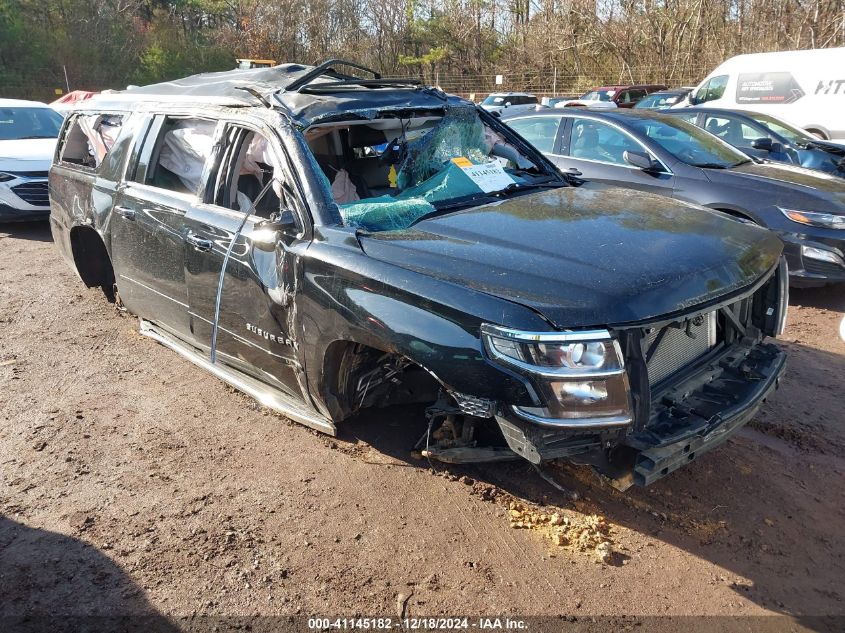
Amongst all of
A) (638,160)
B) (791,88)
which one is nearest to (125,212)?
(638,160)

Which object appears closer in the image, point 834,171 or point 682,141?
point 682,141

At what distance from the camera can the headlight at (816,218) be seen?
549 centimetres

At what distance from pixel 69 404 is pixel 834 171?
8213 millimetres

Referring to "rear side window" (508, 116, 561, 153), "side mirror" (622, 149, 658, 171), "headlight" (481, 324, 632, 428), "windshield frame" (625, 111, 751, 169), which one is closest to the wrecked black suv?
"headlight" (481, 324, 632, 428)

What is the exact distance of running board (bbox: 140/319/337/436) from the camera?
3416 mm

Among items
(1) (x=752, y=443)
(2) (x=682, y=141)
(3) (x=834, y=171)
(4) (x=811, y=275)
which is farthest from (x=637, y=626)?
(3) (x=834, y=171)

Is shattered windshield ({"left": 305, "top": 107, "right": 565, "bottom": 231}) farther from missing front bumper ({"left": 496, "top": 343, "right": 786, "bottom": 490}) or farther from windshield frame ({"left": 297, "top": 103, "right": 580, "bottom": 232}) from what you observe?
missing front bumper ({"left": 496, "top": 343, "right": 786, "bottom": 490})

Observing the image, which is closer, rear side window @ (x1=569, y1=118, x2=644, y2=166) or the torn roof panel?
the torn roof panel

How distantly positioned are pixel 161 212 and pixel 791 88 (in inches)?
482

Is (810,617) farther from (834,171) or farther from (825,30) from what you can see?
(825,30)

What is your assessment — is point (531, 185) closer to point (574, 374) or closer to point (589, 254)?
point (589, 254)

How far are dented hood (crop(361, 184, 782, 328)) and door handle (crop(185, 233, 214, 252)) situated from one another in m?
1.10

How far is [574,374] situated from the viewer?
7.87 ft

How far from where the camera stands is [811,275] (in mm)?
5590
